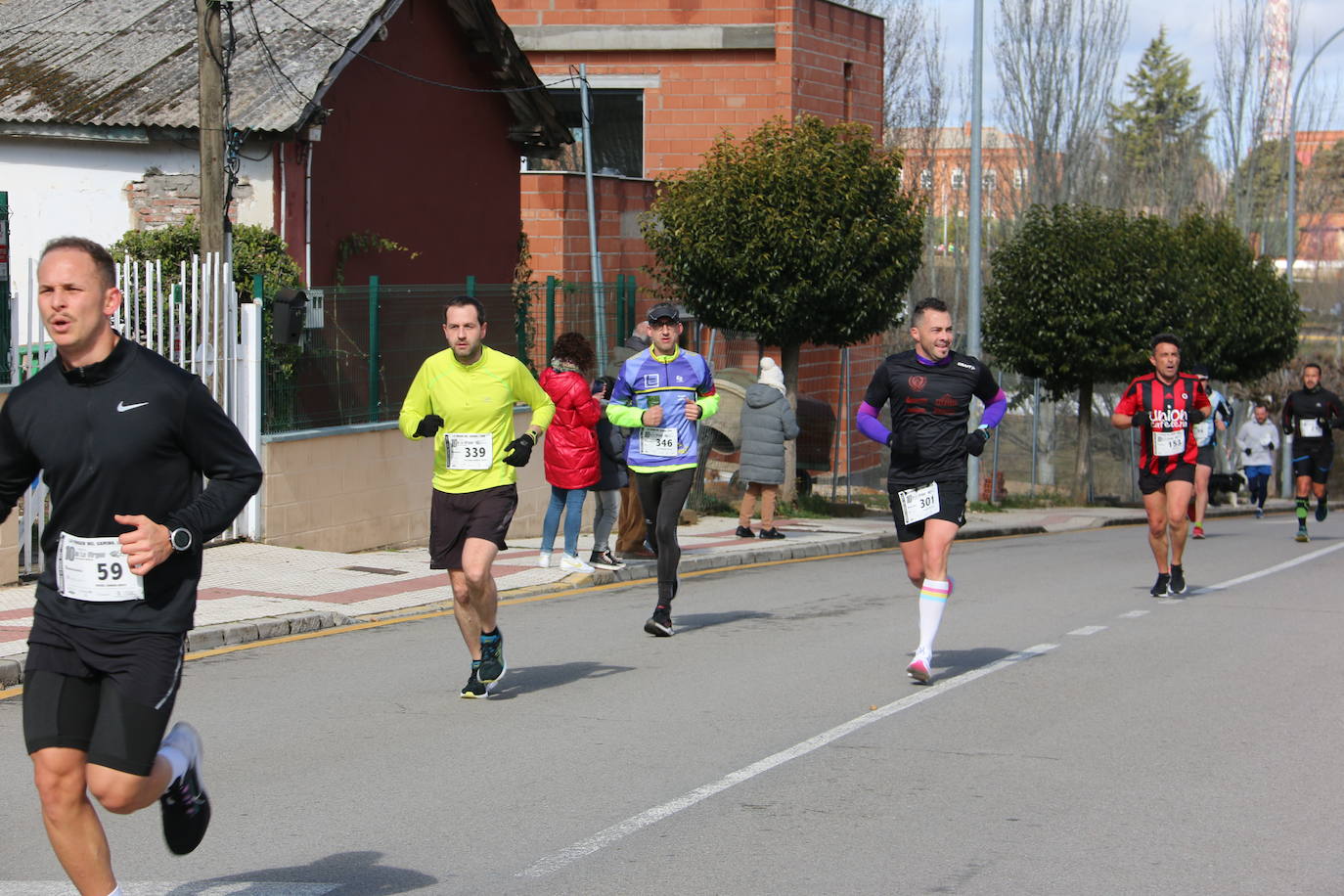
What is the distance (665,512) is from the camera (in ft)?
34.4

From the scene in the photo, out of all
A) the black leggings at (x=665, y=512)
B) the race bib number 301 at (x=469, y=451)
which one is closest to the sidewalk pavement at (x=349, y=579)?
the black leggings at (x=665, y=512)

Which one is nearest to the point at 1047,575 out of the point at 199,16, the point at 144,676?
the point at 199,16

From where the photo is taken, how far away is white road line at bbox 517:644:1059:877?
18.5 ft

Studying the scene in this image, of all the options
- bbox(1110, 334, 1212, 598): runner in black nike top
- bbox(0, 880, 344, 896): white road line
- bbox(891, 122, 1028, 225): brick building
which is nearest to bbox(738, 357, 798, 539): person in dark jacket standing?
bbox(1110, 334, 1212, 598): runner in black nike top

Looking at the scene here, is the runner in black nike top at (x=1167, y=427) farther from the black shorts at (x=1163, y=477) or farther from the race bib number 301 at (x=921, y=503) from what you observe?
the race bib number 301 at (x=921, y=503)

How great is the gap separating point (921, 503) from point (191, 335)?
7246 mm

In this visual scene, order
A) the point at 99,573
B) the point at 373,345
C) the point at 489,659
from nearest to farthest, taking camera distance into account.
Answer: the point at 99,573 < the point at 489,659 < the point at 373,345

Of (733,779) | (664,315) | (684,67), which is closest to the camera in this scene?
(733,779)

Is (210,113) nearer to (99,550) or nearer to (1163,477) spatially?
(1163,477)

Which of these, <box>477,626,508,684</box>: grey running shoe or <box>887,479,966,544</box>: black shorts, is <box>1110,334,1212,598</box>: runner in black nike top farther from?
<box>477,626,508,684</box>: grey running shoe

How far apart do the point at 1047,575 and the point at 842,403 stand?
14.3m

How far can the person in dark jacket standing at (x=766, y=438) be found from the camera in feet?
58.8

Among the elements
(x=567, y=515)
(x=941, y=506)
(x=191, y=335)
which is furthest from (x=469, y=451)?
(x=191, y=335)

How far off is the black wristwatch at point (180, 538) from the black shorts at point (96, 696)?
10.0 inches
